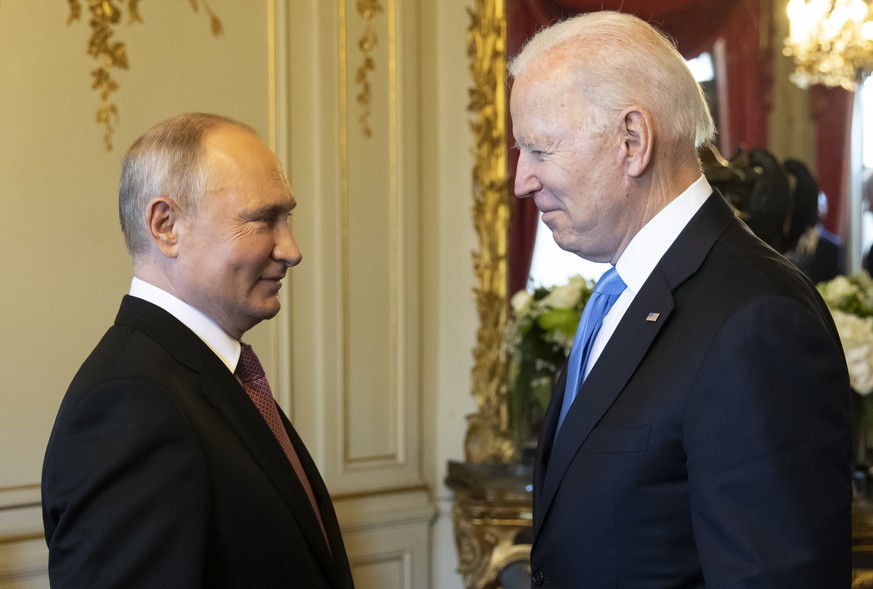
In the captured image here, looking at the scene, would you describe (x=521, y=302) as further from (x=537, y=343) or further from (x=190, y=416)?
(x=190, y=416)

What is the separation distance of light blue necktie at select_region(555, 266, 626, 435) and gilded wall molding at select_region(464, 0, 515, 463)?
2365 mm

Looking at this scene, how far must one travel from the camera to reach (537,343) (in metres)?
3.96

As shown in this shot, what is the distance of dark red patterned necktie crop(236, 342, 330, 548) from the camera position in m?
1.96

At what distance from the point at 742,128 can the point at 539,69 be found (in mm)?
2525

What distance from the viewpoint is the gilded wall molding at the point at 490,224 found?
438 centimetres

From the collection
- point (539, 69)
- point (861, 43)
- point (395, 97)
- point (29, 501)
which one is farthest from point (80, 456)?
point (861, 43)

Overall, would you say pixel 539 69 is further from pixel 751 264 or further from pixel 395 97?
pixel 395 97

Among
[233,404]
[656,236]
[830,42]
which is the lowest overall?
[233,404]

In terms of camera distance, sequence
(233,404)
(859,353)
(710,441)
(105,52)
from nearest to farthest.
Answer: (710,441)
(233,404)
(859,353)
(105,52)

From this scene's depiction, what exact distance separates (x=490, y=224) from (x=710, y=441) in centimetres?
286

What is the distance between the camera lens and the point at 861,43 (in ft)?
12.7

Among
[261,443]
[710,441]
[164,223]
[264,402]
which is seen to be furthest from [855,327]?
[164,223]

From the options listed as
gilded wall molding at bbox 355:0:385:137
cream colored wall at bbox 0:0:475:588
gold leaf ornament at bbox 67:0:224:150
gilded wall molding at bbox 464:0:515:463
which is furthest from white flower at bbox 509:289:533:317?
gold leaf ornament at bbox 67:0:224:150

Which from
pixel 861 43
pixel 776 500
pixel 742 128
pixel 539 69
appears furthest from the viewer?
pixel 742 128
